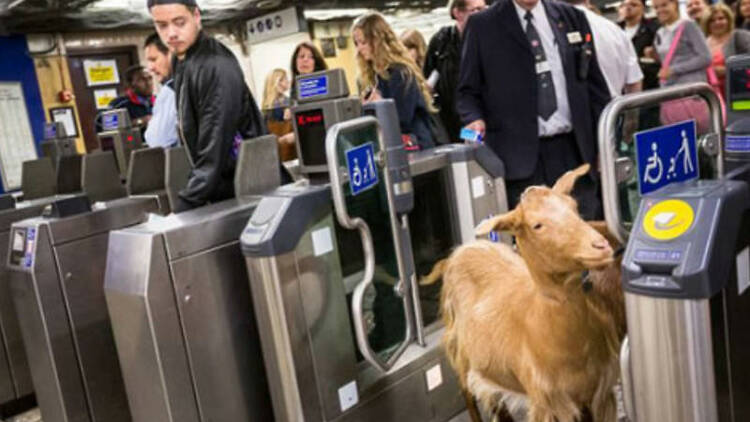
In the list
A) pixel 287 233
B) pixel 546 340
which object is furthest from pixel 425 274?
pixel 546 340

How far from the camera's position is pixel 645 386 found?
1267 mm

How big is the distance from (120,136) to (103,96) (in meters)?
4.87

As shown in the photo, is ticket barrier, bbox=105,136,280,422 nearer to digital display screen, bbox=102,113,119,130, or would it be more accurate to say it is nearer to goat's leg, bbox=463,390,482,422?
goat's leg, bbox=463,390,482,422

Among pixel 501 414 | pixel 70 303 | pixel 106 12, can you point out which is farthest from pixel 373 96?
pixel 106 12

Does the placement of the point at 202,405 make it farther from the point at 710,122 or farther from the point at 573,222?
the point at 710,122

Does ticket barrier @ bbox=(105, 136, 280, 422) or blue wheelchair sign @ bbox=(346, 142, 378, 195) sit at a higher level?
blue wheelchair sign @ bbox=(346, 142, 378, 195)

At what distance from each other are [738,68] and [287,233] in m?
1.21

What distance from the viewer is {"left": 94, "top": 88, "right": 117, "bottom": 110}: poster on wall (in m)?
8.97

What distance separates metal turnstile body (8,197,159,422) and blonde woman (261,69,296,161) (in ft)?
4.89

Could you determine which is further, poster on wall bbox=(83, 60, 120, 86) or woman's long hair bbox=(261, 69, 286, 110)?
poster on wall bbox=(83, 60, 120, 86)

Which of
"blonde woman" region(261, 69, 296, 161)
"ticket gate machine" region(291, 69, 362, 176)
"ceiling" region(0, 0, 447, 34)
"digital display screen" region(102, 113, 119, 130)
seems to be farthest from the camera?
"ceiling" region(0, 0, 447, 34)

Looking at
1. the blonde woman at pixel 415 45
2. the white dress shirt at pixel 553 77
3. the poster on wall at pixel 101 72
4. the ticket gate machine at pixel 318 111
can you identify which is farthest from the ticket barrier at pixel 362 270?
the poster on wall at pixel 101 72

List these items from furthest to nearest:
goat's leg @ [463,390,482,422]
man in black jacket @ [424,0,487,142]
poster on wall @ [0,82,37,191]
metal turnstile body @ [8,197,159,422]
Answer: poster on wall @ [0,82,37,191], man in black jacket @ [424,0,487,142], metal turnstile body @ [8,197,159,422], goat's leg @ [463,390,482,422]

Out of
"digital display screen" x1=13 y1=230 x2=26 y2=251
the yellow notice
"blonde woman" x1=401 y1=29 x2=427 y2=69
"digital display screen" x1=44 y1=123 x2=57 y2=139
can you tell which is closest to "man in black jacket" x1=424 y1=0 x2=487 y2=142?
"blonde woman" x1=401 y1=29 x2=427 y2=69
